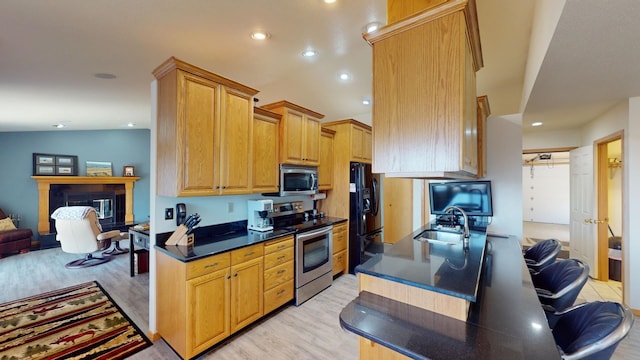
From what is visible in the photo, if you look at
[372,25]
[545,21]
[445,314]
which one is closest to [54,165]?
[372,25]

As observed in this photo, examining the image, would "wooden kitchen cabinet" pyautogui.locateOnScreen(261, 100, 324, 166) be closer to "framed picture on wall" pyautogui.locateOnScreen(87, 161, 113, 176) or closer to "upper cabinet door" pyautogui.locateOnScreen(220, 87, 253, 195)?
"upper cabinet door" pyautogui.locateOnScreen(220, 87, 253, 195)

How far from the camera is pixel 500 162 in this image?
3258 millimetres

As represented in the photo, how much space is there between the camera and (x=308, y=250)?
10.7 ft

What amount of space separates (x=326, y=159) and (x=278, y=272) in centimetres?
191

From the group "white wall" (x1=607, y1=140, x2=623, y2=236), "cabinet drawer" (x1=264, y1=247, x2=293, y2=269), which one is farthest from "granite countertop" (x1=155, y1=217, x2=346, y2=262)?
"white wall" (x1=607, y1=140, x2=623, y2=236)

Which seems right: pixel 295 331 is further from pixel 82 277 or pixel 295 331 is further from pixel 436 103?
pixel 82 277

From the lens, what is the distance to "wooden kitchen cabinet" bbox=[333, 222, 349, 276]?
3871mm

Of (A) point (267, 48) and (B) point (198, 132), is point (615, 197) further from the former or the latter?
(B) point (198, 132)

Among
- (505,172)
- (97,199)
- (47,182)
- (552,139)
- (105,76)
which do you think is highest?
(105,76)

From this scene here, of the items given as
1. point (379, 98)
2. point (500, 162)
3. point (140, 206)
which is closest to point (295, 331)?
point (379, 98)

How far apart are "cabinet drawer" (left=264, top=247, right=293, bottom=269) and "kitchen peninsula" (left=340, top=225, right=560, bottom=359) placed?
4.42 ft

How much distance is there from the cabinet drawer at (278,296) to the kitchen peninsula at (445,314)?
4.89ft

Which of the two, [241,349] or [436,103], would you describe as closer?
[436,103]

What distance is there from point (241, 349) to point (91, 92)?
385 centimetres
